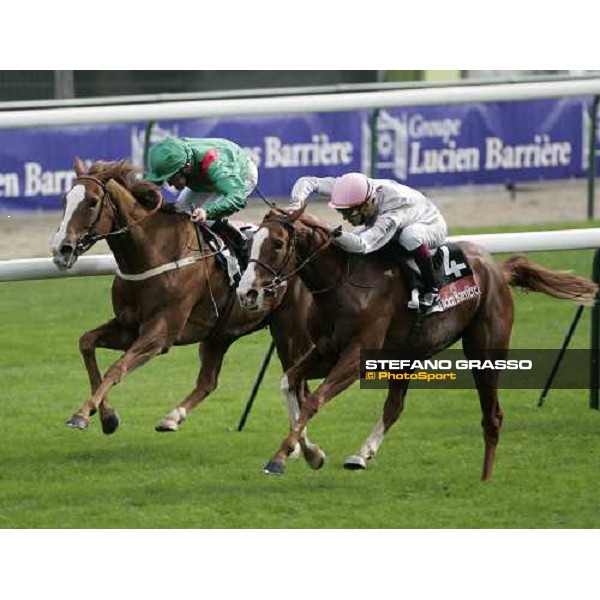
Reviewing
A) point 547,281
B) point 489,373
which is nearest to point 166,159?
point 489,373

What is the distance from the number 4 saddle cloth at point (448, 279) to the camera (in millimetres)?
10234

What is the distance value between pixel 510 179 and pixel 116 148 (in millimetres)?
4038

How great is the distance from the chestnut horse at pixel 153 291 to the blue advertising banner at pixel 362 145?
17.3ft

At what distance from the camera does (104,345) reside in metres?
10.6

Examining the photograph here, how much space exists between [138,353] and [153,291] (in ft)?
1.32

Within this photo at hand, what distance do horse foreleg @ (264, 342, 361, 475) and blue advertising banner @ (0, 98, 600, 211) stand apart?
642 centimetres

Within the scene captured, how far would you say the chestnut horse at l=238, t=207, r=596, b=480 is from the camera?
31.4ft

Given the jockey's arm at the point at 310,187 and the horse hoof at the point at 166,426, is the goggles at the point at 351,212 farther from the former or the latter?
the horse hoof at the point at 166,426

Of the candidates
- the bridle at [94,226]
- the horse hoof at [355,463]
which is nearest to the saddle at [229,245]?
the bridle at [94,226]

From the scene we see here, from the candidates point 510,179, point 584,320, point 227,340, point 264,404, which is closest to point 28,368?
point 264,404

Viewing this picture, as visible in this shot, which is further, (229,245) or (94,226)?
(229,245)

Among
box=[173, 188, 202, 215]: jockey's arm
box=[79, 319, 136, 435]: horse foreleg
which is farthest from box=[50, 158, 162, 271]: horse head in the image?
box=[79, 319, 136, 435]: horse foreleg

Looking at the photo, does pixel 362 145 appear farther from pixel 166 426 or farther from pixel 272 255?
pixel 272 255

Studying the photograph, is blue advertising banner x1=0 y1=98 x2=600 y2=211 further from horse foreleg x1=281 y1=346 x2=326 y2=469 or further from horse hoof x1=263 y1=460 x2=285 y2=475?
horse hoof x1=263 y1=460 x2=285 y2=475
